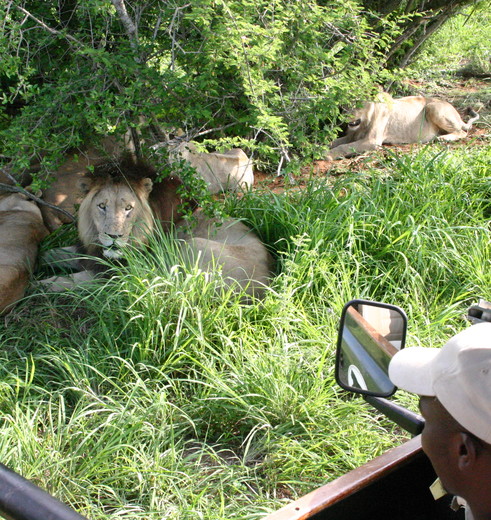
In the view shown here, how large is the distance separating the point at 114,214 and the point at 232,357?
5.10ft

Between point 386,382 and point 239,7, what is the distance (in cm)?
350

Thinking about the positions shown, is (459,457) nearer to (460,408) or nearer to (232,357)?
(460,408)

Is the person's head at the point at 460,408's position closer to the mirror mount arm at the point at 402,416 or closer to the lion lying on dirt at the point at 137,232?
the mirror mount arm at the point at 402,416

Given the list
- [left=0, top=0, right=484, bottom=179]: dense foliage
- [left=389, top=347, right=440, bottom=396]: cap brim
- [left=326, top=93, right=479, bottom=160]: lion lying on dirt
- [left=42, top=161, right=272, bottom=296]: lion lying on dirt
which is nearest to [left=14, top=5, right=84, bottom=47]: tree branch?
[left=0, top=0, right=484, bottom=179]: dense foliage

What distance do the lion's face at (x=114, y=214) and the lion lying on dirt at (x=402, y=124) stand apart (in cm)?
360

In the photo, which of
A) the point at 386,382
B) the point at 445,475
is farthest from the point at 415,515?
the point at 445,475

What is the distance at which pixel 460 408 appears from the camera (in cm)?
111

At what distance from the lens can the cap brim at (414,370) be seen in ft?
4.09

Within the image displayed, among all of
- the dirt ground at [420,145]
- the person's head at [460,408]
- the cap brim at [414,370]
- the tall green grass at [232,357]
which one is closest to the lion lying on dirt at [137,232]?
the tall green grass at [232,357]

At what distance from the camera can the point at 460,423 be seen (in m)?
1.13

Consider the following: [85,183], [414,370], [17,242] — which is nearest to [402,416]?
[414,370]

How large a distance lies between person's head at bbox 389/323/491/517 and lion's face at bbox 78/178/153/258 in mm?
3449

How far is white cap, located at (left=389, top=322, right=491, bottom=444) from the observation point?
1094 millimetres

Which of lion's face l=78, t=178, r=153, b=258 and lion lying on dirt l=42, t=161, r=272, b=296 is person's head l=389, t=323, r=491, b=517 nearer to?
lion lying on dirt l=42, t=161, r=272, b=296
